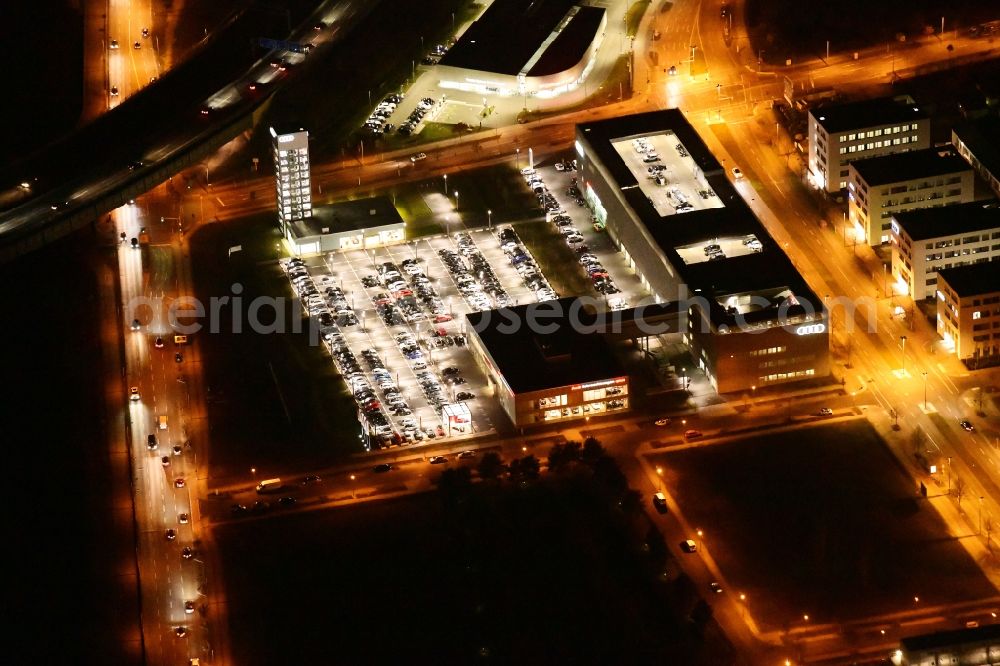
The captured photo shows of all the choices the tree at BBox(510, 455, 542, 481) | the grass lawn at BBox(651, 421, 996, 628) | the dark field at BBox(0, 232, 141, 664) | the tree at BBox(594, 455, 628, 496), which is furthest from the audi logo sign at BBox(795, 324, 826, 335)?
the dark field at BBox(0, 232, 141, 664)

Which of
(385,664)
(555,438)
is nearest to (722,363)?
(555,438)

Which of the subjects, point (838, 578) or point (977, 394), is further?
point (977, 394)

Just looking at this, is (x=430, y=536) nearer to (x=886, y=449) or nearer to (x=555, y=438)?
(x=555, y=438)

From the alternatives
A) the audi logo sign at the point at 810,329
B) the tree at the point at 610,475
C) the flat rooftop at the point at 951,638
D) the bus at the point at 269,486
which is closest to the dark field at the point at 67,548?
the bus at the point at 269,486

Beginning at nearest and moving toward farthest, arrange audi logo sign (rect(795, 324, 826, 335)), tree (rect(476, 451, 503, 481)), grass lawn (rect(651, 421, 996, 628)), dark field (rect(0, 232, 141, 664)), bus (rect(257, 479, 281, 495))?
dark field (rect(0, 232, 141, 664))
grass lawn (rect(651, 421, 996, 628))
tree (rect(476, 451, 503, 481))
bus (rect(257, 479, 281, 495))
audi logo sign (rect(795, 324, 826, 335))

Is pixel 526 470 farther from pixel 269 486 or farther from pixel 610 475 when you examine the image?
pixel 269 486

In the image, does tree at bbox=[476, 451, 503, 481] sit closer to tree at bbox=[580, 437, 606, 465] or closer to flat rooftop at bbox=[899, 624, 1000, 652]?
tree at bbox=[580, 437, 606, 465]

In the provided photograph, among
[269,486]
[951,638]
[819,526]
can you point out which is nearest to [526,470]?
[269,486]
